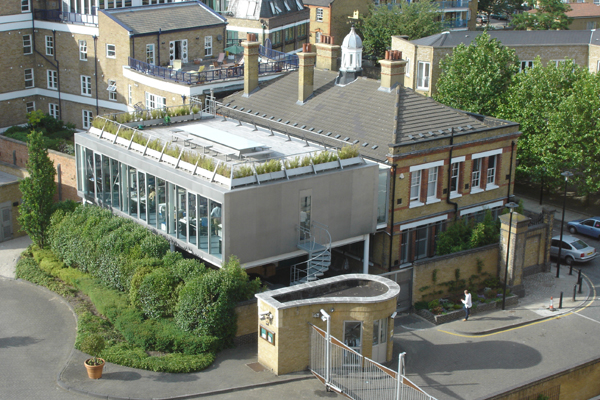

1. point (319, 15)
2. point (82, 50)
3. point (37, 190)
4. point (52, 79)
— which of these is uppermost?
point (319, 15)

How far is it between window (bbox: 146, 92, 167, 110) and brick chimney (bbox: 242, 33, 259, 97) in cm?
529

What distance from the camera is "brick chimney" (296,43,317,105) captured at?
43219 mm

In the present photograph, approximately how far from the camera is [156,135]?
39281mm

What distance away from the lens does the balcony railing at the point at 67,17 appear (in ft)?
180

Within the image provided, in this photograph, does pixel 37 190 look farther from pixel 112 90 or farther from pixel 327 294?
pixel 112 90

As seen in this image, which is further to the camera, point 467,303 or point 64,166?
point 64,166

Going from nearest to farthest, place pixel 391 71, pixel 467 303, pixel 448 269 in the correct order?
pixel 467 303
pixel 448 269
pixel 391 71

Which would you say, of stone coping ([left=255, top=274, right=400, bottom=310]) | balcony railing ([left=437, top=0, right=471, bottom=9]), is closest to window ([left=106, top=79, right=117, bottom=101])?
stone coping ([left=255, top=274, right=400, bottom=310])

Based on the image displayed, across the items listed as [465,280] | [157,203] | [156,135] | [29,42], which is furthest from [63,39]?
[465,280]

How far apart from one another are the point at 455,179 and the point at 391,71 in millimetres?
6450

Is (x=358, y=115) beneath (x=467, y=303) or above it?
above

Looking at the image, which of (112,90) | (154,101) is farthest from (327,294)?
(112,90)

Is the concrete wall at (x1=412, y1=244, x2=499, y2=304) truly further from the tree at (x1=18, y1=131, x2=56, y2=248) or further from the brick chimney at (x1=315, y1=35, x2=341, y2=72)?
the tree at (x1=18, y1=131, x2=56, y2=248)

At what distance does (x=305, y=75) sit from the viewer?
4338 cm
